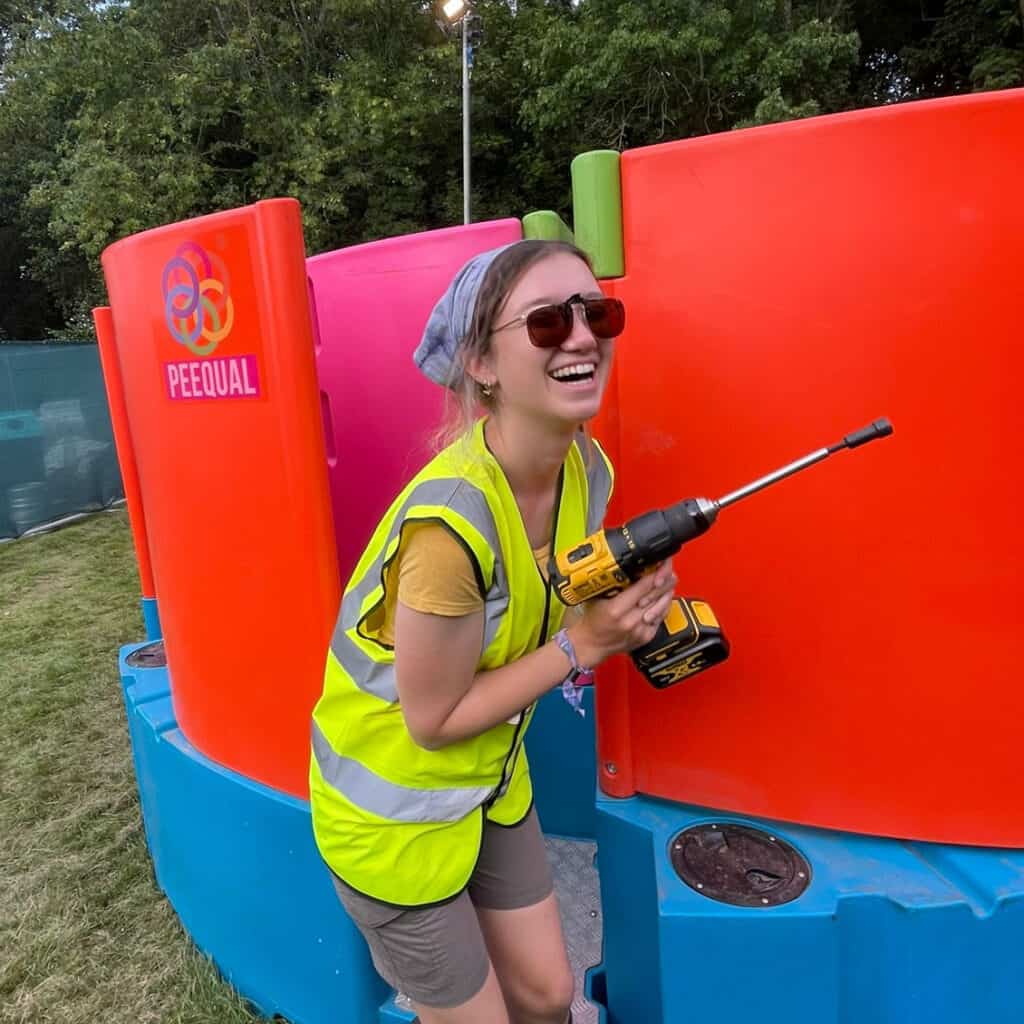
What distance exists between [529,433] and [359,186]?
13.4 m

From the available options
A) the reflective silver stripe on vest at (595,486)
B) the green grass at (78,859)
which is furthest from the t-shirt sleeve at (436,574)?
the green grass at (78,859)

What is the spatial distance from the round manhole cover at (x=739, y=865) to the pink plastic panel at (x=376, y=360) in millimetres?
1104

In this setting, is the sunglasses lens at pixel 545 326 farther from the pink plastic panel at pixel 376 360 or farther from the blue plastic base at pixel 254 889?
the blue plastic base at pixel 254 889

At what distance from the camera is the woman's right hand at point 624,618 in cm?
125

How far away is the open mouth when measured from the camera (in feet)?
4.17

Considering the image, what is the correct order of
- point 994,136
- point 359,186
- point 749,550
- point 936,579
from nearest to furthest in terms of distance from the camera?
point 994,136, point 936,579, point 749,550, point 359,186

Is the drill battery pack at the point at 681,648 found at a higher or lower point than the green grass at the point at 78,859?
higher

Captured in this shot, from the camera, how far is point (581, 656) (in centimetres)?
130

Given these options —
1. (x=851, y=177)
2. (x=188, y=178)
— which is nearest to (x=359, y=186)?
(x=188, y=178)

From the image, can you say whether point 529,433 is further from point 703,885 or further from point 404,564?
point 703,885

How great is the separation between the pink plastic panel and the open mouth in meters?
0.88

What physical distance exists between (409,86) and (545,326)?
1345cm

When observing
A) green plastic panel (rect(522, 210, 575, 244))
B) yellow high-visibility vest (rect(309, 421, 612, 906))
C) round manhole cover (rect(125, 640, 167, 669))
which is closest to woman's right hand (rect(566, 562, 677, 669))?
yellow high-visibility vest (rect(309, 421, 612, 906))

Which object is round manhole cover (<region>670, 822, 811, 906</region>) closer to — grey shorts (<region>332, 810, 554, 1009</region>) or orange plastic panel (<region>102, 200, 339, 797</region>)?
grey shorts (<region>332, 810, 554, 1009</region>)
